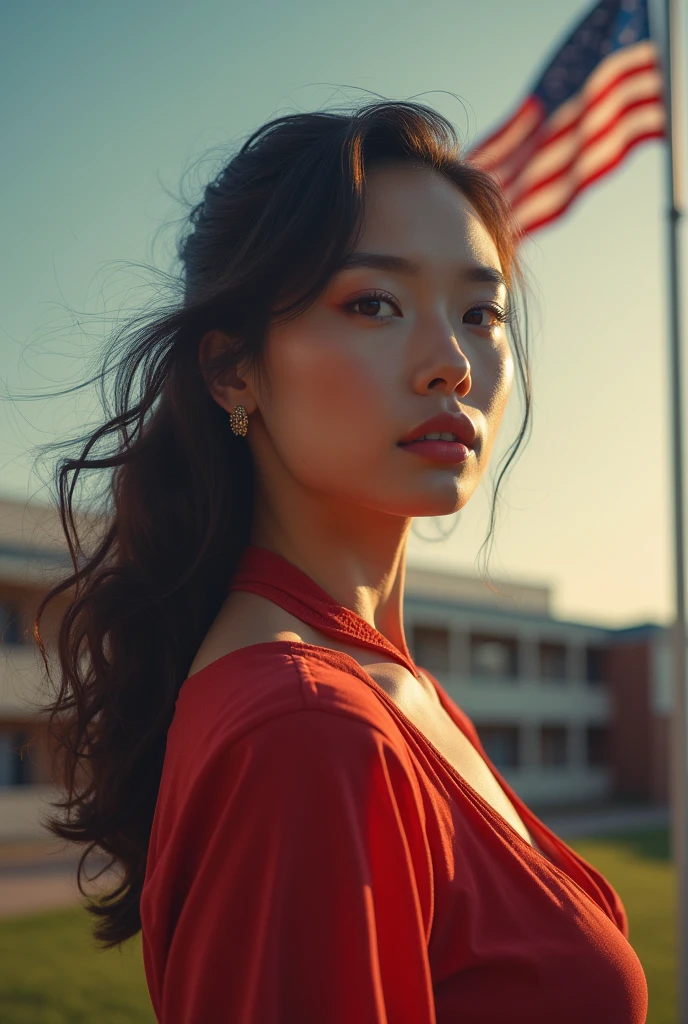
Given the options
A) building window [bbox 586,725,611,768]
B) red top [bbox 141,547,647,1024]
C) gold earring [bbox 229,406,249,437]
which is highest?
gold earring [bbox 229,406,249,437]

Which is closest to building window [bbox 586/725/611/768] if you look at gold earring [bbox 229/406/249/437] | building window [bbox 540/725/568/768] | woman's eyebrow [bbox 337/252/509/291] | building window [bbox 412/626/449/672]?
building window [bbox 540/725/568/768]

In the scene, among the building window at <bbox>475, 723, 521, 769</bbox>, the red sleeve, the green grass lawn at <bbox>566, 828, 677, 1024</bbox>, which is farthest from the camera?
the building window at <bbox>475, 723, 521, 769</bbox>

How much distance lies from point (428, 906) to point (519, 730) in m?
26.9

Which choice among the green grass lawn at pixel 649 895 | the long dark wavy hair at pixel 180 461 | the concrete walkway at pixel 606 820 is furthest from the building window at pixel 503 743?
the long dark wavy hair at pixel 180 461

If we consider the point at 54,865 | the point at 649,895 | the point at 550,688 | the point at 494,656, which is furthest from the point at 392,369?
the point at 550,688

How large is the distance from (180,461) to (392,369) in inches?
17.1

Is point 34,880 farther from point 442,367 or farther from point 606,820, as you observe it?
point 606,820

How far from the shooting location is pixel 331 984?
0.87 metres

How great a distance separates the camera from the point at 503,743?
88.4 feet

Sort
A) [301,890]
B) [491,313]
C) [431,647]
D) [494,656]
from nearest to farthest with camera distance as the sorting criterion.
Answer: [301,890]
[491,313]
[431,647]
[494,656]

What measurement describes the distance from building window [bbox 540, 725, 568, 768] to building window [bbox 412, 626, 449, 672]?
5.01 meters

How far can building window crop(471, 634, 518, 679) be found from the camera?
90.1 feet

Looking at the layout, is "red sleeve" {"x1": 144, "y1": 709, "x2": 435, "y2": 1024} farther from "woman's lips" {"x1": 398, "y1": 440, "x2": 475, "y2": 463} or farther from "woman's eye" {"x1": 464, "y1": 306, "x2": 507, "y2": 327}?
"woman's eye" {"x1": 464, "y1": 306, "x2": 507, "y2": 327}

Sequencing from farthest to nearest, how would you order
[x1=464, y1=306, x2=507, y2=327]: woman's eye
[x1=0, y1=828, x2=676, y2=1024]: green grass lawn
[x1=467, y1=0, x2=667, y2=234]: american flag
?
[x1=0, y1=828, x2=676, y2=1024]: green grass lawn
[x1=467, y1=0, x2=667, y2=234]: american flag
[x1=464, y1=306, x2=507, y2=327]: woman's eye
